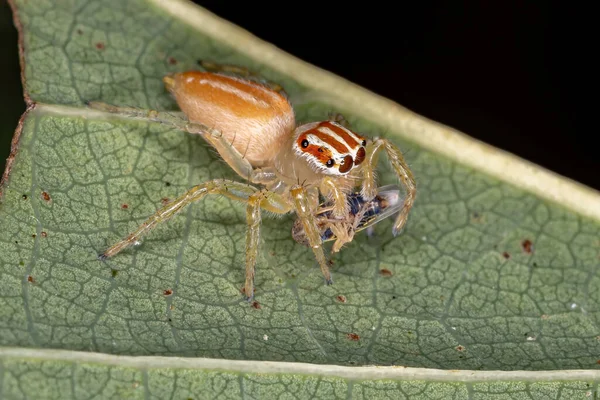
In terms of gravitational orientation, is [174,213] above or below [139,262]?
above

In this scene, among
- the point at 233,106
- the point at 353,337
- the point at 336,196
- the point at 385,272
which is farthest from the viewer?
the point at 233,106

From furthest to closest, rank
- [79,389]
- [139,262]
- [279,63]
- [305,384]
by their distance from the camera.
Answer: [279,63]
[139,262]
[305,384]
[79,389]

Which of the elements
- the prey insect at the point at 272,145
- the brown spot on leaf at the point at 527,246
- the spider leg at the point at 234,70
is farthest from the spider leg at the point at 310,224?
the brown spot on leaf at the point at 527,246

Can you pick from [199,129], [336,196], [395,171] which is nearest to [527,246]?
[395,171]

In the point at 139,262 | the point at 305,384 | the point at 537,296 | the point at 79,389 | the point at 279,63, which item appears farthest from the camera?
the point at 279,63

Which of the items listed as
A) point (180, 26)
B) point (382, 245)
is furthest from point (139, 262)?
point (180, 26)

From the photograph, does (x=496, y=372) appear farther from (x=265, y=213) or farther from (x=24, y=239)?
(x=24, y=239)

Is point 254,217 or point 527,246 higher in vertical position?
point 527,246

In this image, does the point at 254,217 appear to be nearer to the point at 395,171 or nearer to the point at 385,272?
the point at 385,272
